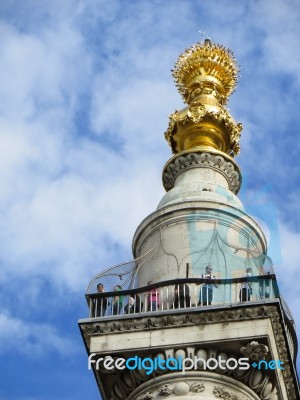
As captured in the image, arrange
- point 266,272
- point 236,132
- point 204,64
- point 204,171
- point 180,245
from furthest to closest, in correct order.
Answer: point 204,64
point 236,132
point 204,171
point 180,245
point 266,272

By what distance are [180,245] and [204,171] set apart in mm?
4196

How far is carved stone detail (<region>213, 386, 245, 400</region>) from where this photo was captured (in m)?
23.5

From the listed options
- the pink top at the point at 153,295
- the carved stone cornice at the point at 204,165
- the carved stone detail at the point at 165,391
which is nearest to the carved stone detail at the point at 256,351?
the carved stone detail at the point at 165,391

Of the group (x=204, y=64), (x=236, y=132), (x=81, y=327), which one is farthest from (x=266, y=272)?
(x=204, y=64)

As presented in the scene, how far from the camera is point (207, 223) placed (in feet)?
93.1

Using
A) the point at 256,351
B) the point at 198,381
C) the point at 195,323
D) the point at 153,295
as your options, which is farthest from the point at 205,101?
the point at 198,381

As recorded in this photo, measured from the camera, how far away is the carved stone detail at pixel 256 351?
77.8 ft

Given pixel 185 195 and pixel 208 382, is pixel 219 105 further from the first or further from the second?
pixel 208 382

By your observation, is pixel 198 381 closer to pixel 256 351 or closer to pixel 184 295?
pixel 256 351

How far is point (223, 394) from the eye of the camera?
77.2 ft

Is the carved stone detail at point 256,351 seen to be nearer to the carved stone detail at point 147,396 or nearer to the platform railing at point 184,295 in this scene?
the platform railing at point 184,295

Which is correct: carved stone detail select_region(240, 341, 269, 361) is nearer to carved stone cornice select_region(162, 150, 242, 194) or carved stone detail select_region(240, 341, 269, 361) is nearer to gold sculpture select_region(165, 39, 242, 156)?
carved stone cornice select_region(162, 150, 242, 194)

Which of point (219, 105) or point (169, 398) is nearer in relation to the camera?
point (169, 398)

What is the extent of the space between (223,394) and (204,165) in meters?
9.84
